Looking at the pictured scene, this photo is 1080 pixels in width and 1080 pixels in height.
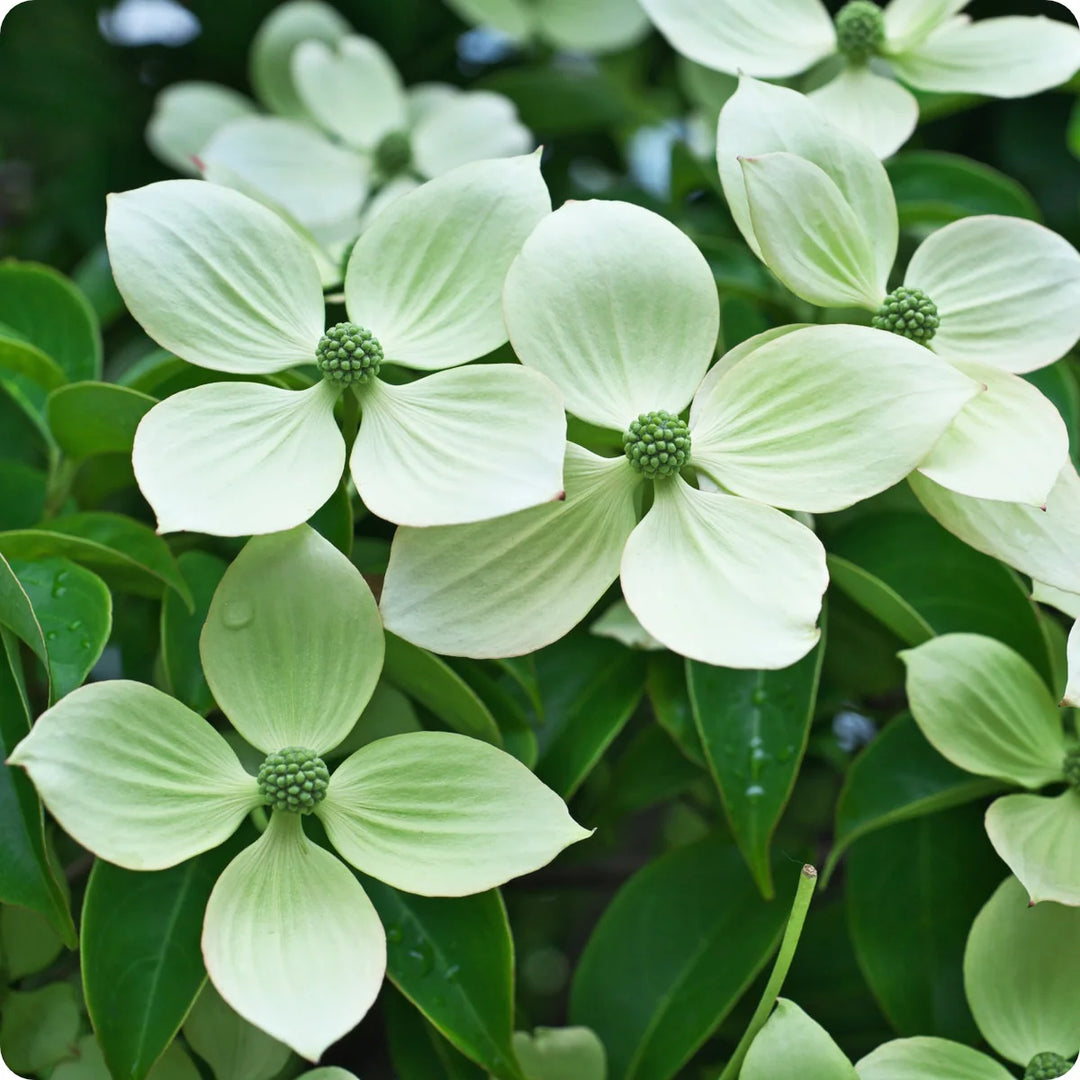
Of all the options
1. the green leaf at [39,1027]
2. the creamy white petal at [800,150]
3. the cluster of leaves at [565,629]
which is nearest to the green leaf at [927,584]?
the cluster of leaves at [565,629]

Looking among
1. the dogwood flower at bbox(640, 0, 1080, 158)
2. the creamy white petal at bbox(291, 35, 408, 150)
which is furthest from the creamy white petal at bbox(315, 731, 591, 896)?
the creamy white petal at bbox(291, 35, 408, 150)

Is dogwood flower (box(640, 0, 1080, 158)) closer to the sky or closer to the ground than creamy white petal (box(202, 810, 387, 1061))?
closer to the sky

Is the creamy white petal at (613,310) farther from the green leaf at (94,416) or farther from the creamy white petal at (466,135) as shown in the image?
the creamy white petal at (466,135)

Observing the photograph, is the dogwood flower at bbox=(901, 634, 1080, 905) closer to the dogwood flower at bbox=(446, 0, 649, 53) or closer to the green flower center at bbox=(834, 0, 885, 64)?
the green flower center at bbox=(834, 0, 885, 64)

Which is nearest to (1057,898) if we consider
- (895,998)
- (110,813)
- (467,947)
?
(895,998)

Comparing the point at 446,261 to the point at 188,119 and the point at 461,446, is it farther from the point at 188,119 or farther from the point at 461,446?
the point at 188,119

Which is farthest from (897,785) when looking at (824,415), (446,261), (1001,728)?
(446,261)

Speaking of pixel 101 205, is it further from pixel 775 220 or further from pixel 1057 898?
pixel 1057 898

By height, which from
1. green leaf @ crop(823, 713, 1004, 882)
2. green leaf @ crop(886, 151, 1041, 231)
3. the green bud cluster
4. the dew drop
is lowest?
green leaf @ crop(823, 713, 1004, 882)
